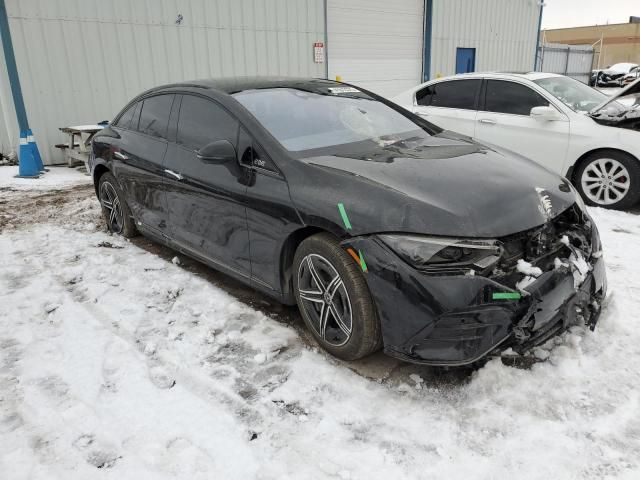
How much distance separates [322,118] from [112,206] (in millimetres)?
2735

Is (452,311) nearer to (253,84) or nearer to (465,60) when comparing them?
(253,84)

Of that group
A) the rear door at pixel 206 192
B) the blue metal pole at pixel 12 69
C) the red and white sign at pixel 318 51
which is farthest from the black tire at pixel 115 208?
the red and white sign at pixel 318 51

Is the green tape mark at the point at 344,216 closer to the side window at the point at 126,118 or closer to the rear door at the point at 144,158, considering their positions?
the rear door at the point at 144,158

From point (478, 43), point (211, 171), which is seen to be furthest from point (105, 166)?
point (478, 43)

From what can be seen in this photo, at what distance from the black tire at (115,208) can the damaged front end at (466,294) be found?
3131 mm

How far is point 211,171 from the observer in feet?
11.6

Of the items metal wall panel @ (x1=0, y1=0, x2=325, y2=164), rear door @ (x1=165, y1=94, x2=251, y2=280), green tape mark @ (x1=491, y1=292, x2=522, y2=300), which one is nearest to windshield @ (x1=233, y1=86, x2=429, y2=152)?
rear door @ (x1=165, y1=94, x2=251, y2=280)

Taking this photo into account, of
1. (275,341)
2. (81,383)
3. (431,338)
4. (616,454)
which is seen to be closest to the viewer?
(616,454)

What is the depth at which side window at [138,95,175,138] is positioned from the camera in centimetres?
425

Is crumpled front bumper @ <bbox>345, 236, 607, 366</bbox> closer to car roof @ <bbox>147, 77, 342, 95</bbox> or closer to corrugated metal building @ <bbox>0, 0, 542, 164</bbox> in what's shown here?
car roof @ <bbox>147, 77, 342, 95</bbox>

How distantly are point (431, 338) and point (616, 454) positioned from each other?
88 centimetres

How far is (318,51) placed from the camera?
1243cm

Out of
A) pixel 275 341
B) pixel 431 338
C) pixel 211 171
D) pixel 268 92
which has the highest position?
pixel 268 92

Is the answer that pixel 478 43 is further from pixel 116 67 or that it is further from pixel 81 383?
pixel 81 383
